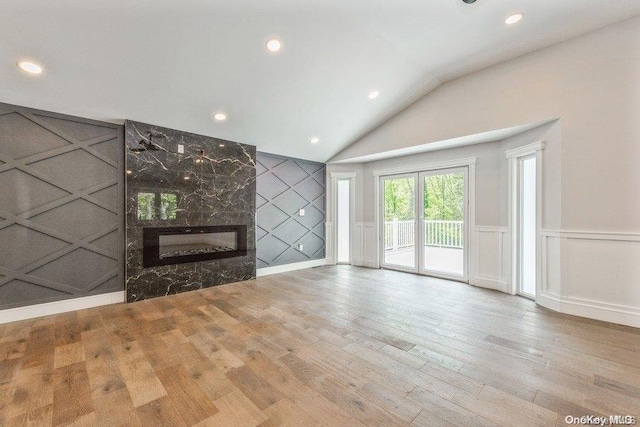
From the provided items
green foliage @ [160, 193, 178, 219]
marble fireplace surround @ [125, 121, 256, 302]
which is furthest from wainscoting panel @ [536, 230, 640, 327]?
green foliage @ [160, 193, 178, 219]

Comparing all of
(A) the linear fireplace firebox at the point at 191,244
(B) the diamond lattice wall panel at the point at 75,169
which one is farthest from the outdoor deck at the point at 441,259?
(B) the diamond lattice wall panel at the point at 75,169

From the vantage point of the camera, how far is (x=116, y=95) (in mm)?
3068

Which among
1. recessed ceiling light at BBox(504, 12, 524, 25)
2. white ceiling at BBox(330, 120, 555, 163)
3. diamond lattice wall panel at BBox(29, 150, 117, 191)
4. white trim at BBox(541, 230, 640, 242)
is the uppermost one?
recessed ceiling light at BBox(504, 12, 524, 25)

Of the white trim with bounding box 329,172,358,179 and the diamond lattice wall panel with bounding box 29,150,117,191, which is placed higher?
the white trim with bounding box 329,172,358,179

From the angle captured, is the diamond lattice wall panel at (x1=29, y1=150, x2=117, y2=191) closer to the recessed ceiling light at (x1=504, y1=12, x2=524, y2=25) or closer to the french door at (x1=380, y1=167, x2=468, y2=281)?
the french door at (x1=380, y1=167, x2=468, y2=281)

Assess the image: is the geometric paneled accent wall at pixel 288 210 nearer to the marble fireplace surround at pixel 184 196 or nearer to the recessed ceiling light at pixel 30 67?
the marble fireplace surround at pixel 184 196

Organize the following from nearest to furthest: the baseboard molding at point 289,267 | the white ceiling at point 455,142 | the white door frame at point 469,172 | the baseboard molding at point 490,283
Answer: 1. the white ceiling at point 455,142
2. the baseboard molding at point 490,283
3. the white door frame at point 469,172
4. the baseboard molding at point 289,267

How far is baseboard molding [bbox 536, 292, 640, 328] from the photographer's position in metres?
2.71

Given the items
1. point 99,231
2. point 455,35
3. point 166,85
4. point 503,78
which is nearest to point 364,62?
point 455,35

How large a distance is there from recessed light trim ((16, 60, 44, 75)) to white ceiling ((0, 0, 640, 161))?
2.3 inches

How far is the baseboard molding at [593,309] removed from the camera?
8.89 ft

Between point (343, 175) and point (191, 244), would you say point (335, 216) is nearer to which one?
point (343, 175)

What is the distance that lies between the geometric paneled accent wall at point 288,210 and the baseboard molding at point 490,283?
3.09 metres

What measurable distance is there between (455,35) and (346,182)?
11.5 feet
